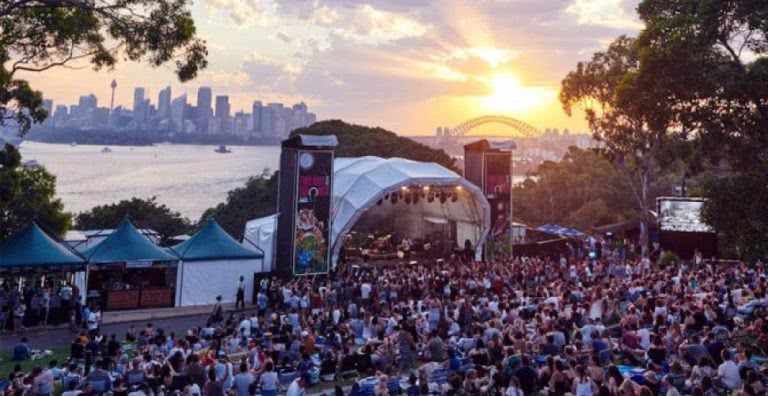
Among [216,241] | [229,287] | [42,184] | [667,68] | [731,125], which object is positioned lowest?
[229,287]

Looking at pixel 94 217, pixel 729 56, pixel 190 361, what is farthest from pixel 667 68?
pixel 94 217

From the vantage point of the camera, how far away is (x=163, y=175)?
170125mm

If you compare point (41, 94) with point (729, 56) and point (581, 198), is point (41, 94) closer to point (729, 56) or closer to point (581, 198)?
point (729, 56)

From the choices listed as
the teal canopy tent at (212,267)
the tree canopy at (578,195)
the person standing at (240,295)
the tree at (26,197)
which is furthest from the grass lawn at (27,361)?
the tree canopy at (578,195)

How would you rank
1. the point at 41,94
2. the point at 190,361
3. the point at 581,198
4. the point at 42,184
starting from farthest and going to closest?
1. the point at 581,198
2. the point at 42,184
3. the point at 41,94
4. the point at 190,361

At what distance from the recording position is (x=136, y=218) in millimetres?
35875

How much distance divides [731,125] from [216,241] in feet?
51.2

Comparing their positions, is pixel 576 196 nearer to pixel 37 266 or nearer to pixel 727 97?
pixel 727 97

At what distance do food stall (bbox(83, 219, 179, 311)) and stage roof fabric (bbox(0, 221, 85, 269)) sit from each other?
69 cm

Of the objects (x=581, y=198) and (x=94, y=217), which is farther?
(x=581, y=198)

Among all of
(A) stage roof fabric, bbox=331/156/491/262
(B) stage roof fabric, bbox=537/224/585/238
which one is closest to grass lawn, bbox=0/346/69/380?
(A) stage roof fabric, bbox=331/156/491/262

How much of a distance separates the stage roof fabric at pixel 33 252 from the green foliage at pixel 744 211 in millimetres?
16778

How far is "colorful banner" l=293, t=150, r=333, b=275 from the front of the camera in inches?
857

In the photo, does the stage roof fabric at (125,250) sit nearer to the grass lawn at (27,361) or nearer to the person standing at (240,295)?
the person standing at (240,295)
